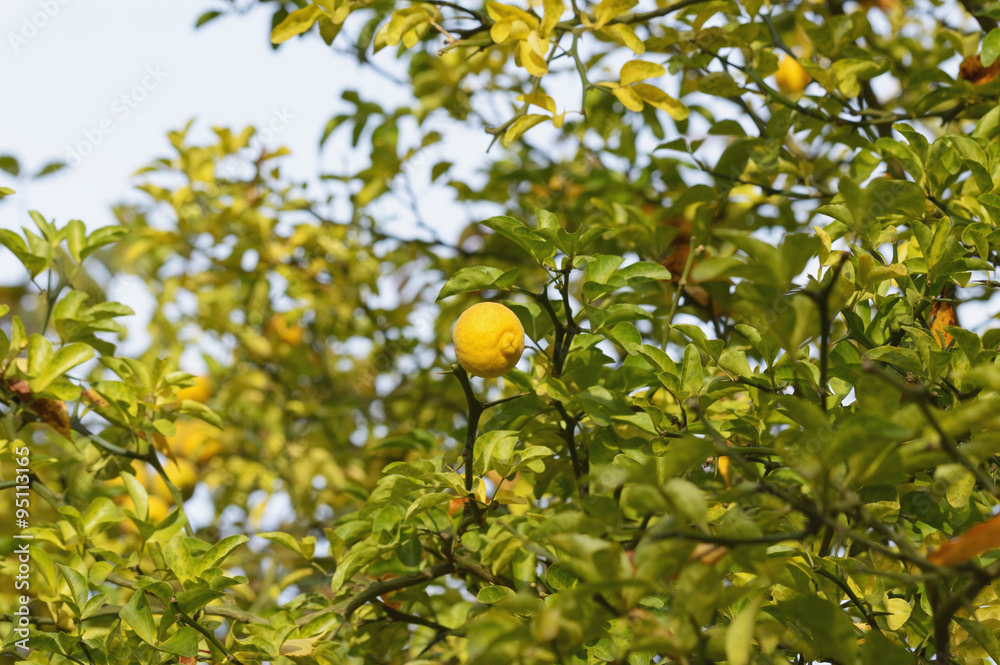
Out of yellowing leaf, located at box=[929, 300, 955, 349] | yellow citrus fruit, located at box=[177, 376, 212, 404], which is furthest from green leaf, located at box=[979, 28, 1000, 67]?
yellow citrus fruit, located at box=[177, 376, 212, 404]

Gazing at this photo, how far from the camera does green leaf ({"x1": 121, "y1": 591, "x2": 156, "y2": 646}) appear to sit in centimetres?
92

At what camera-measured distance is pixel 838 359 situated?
3.25ft

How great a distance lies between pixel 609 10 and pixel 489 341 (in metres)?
0.57

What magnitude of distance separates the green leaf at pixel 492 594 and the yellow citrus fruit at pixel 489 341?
11.1 inches

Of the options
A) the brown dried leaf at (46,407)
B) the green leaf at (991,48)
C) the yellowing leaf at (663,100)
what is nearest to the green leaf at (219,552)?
the brown dried leaf at (46,407)

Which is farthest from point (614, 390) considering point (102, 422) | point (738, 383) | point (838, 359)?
point (102, 422)

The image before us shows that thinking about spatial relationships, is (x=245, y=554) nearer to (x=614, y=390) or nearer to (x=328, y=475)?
(x=328, y=475)

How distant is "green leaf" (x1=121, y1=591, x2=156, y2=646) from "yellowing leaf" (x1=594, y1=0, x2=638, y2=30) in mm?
1036

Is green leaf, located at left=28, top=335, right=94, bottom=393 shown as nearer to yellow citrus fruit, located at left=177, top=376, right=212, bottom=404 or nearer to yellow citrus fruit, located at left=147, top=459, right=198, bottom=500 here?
yellow citrus fruit, located at left=147, top=459, right=198, bottom=500

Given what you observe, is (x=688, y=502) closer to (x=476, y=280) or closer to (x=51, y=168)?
(x=476, y=280)

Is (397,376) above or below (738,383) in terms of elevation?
above

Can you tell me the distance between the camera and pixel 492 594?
924 millimetres

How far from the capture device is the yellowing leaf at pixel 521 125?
1.15 m

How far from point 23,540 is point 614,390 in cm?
98
